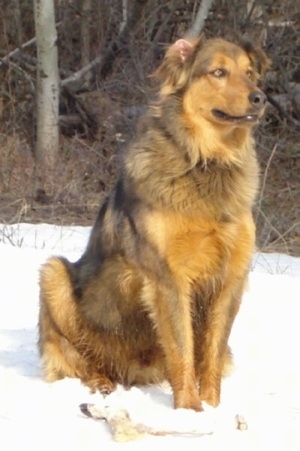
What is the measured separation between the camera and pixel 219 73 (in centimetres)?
527

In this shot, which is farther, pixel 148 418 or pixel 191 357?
pixel 191 357

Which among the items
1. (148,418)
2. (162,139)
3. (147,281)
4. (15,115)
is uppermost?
(162,139)

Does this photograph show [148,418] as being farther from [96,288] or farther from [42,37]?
[42,37]

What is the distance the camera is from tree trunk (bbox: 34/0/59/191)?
15.5 meters

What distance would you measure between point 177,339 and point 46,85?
Result: 37.8 feet

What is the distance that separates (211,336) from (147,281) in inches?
18.8

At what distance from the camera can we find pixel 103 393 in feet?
18.1

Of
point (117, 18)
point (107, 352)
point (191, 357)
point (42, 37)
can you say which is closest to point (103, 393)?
point (107, 352)

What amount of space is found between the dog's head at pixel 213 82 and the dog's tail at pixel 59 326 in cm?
125

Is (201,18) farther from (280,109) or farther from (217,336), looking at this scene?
(217,336)

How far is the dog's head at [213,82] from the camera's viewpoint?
5.19m

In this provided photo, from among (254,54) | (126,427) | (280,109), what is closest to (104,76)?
(280,109)

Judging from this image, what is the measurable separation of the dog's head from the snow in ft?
4.82

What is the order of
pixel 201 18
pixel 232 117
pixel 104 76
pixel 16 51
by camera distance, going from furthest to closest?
pixel 104 76
pixel 16 51
pixel 201 18
pixel 232 117
